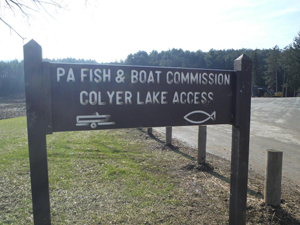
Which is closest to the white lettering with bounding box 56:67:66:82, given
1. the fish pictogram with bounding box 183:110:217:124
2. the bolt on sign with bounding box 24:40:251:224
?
the bolt on sign with bounding box 24:40:251:224

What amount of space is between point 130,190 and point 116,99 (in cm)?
223

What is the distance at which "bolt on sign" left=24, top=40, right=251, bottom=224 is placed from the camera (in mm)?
2076

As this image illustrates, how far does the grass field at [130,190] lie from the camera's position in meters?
3.29

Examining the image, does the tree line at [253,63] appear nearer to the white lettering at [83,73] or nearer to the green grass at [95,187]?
the green grass at [95,187]

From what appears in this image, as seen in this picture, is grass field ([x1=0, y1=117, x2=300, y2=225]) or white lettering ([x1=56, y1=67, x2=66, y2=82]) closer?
white lettering ([x1=56, y1=67, x2=66, y2=82])

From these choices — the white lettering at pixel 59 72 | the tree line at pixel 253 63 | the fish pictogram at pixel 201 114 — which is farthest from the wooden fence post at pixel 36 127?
the tree line at pixel 253 63

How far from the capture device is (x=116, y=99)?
Answer: 2334 millimetres

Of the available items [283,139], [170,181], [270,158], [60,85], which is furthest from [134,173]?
[283,139]

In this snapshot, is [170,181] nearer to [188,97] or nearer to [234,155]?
[234,155]

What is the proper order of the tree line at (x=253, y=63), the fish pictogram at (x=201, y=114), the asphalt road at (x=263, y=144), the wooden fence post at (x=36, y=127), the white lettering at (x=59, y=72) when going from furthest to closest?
the tree line at (x=253, y=63) < the asphalt road at (x=263, y=144) < the fish pictogram at (x=201, y=114) < the white lettering at (x=59, y=72) < the wooden fence post at (x=36, y=127)

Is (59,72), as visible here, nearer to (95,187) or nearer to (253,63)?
(95,187)

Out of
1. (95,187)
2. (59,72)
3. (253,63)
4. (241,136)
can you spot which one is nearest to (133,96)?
(59,72)

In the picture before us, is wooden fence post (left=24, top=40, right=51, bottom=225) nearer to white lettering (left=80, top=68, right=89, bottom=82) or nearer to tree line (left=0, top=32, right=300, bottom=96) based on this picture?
white lettering (left=80, top=68, right=89, bottom=82)

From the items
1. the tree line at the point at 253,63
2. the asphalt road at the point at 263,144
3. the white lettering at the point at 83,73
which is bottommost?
the asphalt road at the point at 263,144
